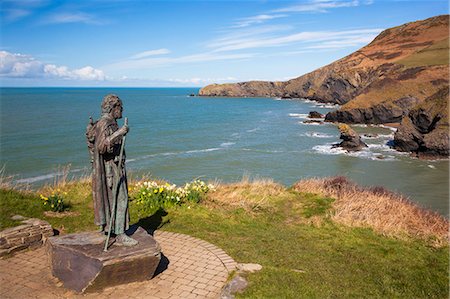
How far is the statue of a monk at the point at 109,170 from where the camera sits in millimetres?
6281

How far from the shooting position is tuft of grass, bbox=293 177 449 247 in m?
10.3

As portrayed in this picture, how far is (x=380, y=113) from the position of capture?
56.1 metres

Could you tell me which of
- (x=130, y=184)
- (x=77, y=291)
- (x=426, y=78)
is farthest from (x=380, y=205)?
(x=426, y=78)

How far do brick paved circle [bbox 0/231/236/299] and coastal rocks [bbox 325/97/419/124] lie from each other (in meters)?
52.9

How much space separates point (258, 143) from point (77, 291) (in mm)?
37215

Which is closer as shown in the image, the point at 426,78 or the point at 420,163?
the point at 420,163

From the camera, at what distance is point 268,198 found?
13273mm

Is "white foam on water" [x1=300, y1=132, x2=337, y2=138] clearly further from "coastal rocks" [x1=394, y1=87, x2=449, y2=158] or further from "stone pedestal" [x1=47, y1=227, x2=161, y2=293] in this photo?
"stone pedestal" [x1=47, y1=227, x2=161, y2=293]

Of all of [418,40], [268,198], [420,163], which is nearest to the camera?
[268,198]

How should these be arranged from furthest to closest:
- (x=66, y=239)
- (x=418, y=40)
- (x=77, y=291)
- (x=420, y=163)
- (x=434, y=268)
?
(x=418, y=40) → (x=420, y=163) → (x=434, y=268) → (x=66, y=239) → (x=77, y=291)

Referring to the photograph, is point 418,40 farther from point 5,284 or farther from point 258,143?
point 5,284

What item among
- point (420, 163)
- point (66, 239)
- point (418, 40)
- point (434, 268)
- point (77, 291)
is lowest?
point (420, 163)

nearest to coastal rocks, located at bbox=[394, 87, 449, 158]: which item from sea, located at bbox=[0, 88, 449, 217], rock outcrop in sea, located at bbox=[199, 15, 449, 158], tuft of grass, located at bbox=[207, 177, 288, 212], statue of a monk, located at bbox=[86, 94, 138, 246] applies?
rock outcrop in sea, located at bbox=[199, 15, 449, 158]

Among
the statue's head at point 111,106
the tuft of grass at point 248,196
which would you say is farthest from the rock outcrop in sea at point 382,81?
the statue's head at point 111,106
